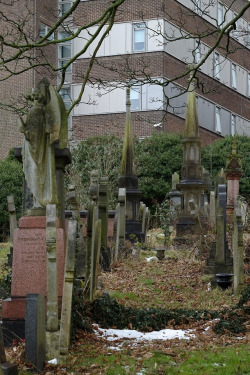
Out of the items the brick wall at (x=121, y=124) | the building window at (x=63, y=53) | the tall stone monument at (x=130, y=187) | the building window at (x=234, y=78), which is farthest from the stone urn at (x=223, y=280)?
the building window at (x=234, y=78)

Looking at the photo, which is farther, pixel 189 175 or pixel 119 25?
pixel 119 25

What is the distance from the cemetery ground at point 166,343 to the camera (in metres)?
8.74

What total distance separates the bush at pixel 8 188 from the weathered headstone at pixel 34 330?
67.9 ft

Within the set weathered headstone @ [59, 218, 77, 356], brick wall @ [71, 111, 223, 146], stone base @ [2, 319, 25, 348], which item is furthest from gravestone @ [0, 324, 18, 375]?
brick wall @ [71, 111, 223, 146]

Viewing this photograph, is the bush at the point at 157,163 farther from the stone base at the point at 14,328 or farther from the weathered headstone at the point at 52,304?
the weathered headstone at the point at 52,304

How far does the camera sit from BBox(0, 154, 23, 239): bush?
29672 mm

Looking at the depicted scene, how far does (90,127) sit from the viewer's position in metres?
39.2

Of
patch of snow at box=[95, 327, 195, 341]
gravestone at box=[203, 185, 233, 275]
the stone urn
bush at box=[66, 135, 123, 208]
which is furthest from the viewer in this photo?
bush at box=[66, 135, 123, 208]

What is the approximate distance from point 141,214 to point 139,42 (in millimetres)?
16504

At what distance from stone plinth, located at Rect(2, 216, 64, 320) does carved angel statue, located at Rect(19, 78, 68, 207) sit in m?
0.61

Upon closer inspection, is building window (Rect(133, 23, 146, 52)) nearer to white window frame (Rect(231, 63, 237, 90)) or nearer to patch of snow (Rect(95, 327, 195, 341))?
white window frame (Rect(231, 63, 237, 90))

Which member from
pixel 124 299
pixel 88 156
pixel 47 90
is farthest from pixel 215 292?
pixel 88 156

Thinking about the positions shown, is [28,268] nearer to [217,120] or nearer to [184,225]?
[184,225]

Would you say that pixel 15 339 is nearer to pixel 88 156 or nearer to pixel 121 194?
pixel 121 194
